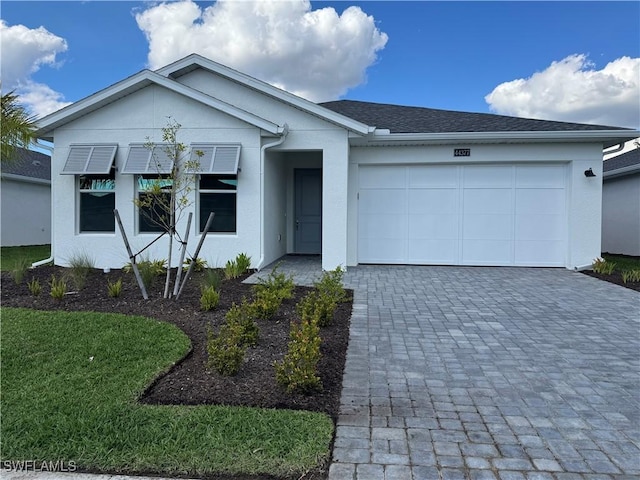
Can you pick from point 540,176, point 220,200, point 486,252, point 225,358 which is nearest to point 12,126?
point 220,200

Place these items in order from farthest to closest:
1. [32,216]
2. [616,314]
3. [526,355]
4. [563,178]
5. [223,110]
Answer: [32,216] < [563,178] < [223,110] < [616,314] < [526,355]

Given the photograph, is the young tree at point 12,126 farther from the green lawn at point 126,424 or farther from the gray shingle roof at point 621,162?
the gray shingle roof at point 621,162

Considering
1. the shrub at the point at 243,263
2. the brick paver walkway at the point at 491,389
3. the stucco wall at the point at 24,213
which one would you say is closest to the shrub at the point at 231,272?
the shrub at the point at 243,263

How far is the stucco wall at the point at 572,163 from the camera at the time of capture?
1017cm

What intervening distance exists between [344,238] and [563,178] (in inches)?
234

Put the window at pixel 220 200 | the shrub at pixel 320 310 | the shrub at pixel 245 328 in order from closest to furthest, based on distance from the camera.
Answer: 1. the shrub at pixel 245 328
2. the shrub at pixel 320 310
3. the window at pixel 220 200

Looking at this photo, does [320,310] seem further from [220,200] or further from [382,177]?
[382,177]

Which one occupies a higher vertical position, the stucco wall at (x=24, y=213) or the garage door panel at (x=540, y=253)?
the stucco wall at (x=24, y=213)

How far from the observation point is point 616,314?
6.21m

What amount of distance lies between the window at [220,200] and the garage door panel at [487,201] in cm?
604

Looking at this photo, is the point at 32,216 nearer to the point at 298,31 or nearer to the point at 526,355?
the point at 298,31

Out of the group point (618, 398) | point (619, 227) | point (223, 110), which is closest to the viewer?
point (618, 398)

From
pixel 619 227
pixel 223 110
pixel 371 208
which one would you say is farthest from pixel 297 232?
pixel 619 227

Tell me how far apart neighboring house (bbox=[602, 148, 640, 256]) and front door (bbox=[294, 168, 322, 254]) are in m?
10.5
